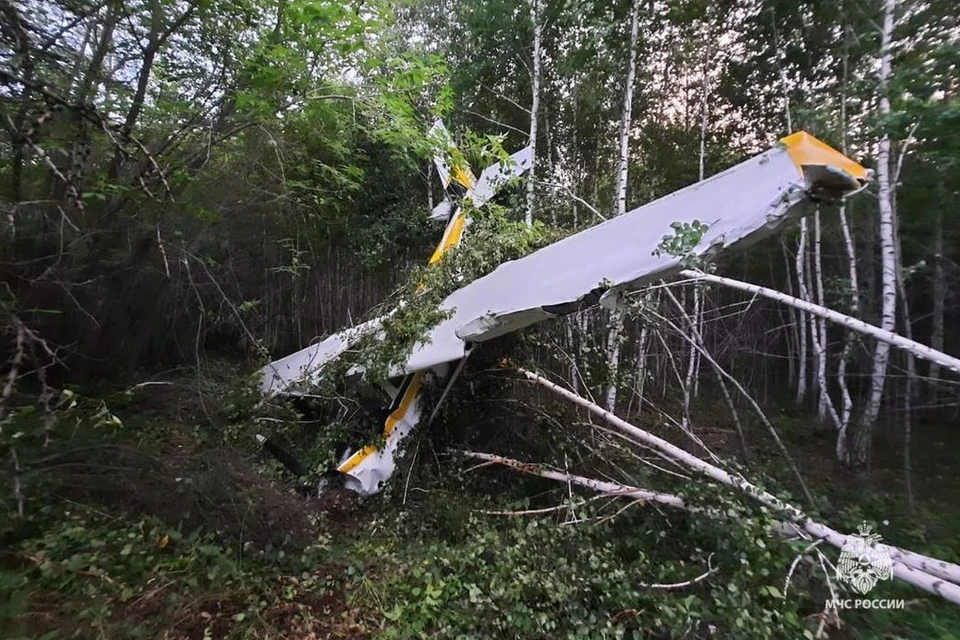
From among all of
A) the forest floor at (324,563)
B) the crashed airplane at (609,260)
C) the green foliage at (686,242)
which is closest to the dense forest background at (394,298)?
the forest floor at (324,563)

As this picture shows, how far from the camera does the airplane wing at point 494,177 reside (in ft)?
20.4

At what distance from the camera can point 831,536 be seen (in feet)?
9.84

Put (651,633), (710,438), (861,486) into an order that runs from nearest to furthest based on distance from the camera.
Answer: (651,633)
(861,486)
(710,438)

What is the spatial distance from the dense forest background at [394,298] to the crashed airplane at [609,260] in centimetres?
44

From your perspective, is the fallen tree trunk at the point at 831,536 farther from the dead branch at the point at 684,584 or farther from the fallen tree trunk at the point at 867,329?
the fallen tree trunk at the point at 867,329

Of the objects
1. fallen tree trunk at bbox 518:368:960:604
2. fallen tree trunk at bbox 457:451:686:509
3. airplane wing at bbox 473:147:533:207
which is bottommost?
fallen tree trunk at bbox 457:451:686:509

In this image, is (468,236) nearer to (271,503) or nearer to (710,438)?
(271,503)

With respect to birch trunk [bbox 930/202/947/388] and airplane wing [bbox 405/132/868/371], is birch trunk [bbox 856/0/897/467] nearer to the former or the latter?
birch trunk [bbox 930/202/947/388]

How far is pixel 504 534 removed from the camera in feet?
12.8

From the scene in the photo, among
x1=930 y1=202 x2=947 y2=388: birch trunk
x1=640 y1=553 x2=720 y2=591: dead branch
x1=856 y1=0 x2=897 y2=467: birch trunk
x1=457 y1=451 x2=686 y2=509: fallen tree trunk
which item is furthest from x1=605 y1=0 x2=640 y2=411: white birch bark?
x1=930 y1=202 x2=947 y2=388: birch trunk

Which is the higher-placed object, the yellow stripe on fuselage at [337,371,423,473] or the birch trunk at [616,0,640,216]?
the birch trunk at [616,0,640,216]

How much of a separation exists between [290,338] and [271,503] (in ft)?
22.3

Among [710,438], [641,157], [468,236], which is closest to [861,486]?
[710,438]

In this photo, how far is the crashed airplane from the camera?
255 cm
